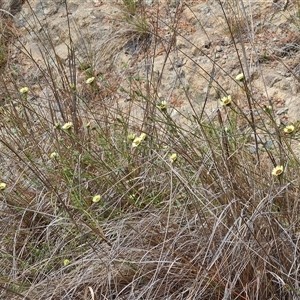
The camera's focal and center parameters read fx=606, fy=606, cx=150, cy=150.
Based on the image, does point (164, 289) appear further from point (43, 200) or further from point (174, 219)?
point (43, 200)

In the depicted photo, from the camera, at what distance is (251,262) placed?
1.81 m

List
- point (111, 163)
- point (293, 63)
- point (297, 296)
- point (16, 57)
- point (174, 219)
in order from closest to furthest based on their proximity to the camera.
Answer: point (297, 296) → point (174, 219) → point (111, 163) → point (293, 63) → point (16, 57)

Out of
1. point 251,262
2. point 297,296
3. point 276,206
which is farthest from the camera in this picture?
point 276,206

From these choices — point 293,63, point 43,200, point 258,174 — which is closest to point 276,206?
point 258,174

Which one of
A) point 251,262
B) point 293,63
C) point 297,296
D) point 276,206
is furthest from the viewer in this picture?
point 293,63

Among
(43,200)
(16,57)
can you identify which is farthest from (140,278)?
(16,57)

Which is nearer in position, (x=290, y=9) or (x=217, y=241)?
(x=217, y=241)

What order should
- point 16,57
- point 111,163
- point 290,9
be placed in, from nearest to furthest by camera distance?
point 111,163, point 290,9, point 16,57

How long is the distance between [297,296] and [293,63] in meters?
1.63

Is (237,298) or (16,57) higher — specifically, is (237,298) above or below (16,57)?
below

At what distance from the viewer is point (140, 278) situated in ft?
6.49

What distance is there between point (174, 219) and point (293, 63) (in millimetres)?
1336

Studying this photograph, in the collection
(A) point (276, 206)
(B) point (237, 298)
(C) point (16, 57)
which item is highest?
(C) point (16, 57)

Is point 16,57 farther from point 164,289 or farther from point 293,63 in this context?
point 164,289
